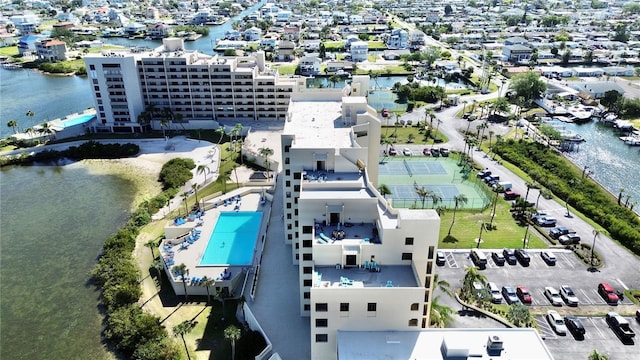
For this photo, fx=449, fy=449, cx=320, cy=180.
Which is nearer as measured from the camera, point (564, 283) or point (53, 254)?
point (564, 283)

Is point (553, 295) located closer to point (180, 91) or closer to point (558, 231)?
point (558, 231)

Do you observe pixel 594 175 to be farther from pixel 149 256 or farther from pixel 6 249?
pixel 6 249

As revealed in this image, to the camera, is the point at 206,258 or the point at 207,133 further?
the point at 207,133

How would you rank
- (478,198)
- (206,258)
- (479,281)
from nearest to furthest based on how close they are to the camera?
(479,281) → (206,258) → (478,198)

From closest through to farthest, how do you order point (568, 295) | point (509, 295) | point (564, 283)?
1. point (568, 295)
2. point (509, 295)
3. point (564, 283)

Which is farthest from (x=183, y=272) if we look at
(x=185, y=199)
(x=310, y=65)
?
(x=310, y=65)

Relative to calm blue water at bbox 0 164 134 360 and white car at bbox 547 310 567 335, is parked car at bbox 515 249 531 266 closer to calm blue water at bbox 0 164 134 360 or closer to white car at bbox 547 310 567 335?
white car at bbox 547 310 567 335

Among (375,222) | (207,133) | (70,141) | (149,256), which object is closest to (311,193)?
(375,222)
